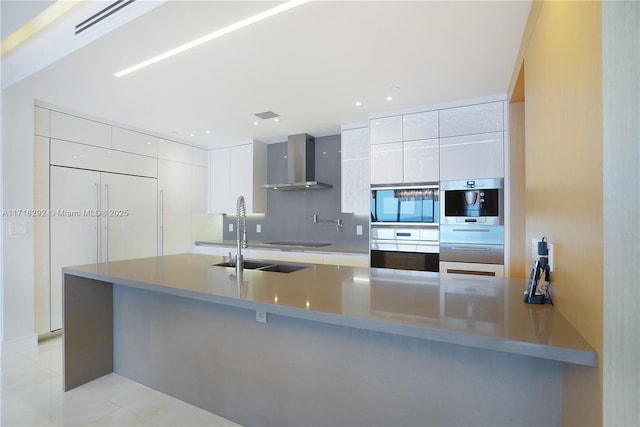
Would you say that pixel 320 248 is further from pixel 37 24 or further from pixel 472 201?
pixel 37 24

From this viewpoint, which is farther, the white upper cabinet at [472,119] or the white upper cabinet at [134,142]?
the white upper cabinet at [134,142]

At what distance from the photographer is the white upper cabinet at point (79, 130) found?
3.21 m

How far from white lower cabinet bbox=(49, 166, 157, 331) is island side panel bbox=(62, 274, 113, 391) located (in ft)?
4.08

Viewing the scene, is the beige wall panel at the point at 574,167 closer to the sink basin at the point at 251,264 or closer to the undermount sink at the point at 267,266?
the undermount sink at the point at 267,266

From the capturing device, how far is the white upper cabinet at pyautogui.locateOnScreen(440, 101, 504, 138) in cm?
297

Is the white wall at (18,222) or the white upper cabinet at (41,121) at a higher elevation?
the white upper cabinet at (41,121)

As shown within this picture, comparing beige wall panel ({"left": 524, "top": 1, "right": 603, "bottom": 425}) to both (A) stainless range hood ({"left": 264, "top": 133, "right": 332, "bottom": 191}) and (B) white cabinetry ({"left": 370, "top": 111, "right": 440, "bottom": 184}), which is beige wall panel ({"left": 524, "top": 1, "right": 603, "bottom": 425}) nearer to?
(B) white cabinetry ({"left": 370, "top": 111, "right": 440, "bottom": 184})

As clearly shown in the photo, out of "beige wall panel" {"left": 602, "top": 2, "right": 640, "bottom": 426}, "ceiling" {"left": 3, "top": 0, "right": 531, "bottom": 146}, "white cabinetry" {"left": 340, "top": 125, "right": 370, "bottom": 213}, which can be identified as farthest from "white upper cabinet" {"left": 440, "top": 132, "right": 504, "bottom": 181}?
"beige wall panel" {"left": 602, "top": 2, "right": 640, "bottom": 426}

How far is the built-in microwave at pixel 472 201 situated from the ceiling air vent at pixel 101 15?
291 cm

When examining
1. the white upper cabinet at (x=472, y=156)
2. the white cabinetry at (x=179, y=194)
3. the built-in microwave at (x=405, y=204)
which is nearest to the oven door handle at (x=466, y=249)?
the built-in microwave at (x=405, y=204)

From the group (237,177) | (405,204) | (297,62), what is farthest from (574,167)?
(237,177)

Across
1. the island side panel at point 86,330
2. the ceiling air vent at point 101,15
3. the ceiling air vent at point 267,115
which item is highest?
the ceiling air vent at point 101,15

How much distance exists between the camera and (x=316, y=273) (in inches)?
78.1

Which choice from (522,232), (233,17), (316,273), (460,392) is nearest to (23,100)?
(233,17)
